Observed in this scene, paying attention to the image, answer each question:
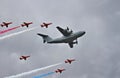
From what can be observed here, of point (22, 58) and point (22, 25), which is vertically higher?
point (22, 25)

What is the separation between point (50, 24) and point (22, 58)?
21.7 meters

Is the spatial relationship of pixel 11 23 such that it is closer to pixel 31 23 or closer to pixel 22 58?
pixel 31 23

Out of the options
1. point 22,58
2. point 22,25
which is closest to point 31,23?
point 22,25

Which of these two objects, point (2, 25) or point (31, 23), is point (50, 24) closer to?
point (31, 23)

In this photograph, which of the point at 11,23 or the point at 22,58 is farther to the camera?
the point at 22,58

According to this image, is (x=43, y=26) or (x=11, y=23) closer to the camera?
(x=11, y=23)

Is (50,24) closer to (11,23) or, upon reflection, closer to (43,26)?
(43,26)

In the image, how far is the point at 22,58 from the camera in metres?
198

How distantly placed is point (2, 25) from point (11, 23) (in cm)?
798

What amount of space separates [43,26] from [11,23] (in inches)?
767

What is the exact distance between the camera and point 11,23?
181375mm

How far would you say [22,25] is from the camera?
625 ft

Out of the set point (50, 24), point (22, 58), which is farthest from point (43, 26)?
point (22, 58)

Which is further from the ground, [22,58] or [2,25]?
[2,25]
